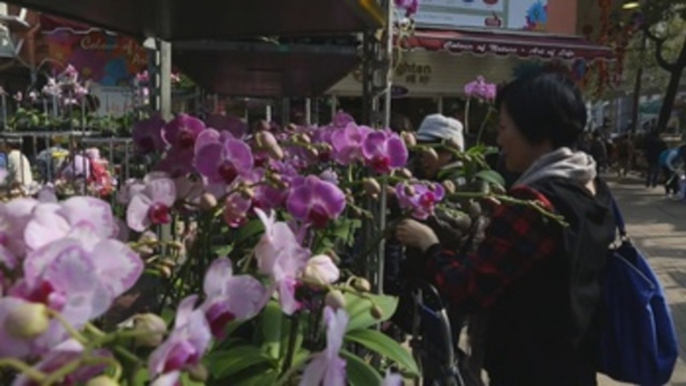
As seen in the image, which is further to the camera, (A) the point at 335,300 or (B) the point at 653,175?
(B) the point at 653,175

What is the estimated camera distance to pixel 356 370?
1271 millimetres

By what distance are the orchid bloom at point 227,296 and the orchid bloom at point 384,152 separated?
2.53 ft

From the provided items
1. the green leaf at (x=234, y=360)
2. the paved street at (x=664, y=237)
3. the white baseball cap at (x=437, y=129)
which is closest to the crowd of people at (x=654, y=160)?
the paved street at (x=664, y=237)

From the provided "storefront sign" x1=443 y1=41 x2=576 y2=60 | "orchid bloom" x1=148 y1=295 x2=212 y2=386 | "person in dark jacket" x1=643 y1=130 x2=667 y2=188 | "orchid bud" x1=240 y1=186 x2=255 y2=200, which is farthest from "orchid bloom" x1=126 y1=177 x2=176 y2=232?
"person in dark jacket" x1=643 y1=130 x2=667 y2=188

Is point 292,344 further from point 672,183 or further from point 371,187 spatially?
point 672,183

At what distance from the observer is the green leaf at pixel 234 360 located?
1.17 meters

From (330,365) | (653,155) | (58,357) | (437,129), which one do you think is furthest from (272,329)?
(653,155)

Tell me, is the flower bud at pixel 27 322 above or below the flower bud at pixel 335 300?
above

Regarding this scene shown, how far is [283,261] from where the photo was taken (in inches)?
34.4

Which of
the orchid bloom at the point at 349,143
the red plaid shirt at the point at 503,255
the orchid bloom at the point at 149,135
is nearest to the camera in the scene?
the orchid bloom at the point at 149,135

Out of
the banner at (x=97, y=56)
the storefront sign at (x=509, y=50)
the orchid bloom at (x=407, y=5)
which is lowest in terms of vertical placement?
the orchid bloom at (x=407, y=5)

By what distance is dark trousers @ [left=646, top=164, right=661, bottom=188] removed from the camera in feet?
54.0

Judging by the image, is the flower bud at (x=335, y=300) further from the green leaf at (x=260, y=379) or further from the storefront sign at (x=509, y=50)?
the storefront sign at (x=509, y=50)

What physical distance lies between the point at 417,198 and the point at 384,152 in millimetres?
127
